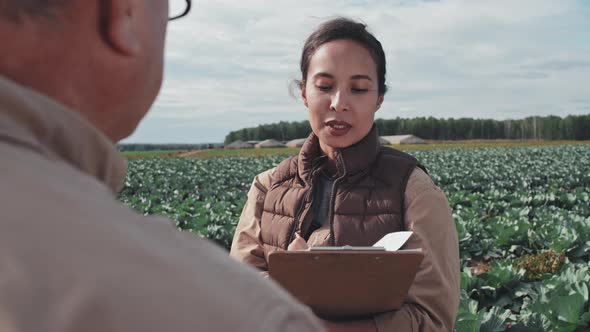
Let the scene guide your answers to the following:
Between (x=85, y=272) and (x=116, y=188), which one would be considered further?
(x=116, y=188)

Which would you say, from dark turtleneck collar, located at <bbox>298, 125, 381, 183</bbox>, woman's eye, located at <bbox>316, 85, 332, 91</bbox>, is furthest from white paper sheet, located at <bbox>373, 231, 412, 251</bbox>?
woman's eye, located at <bbox>316, 85, 332, 91</bbox>

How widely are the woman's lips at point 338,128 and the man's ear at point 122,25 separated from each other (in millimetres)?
1770

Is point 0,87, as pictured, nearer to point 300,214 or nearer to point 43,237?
point 43,237

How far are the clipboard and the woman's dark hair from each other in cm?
106

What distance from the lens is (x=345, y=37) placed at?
2.61 metres

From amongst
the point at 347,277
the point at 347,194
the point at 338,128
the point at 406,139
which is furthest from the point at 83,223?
the point at 406,139

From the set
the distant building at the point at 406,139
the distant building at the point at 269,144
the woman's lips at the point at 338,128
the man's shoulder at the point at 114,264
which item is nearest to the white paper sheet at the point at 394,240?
the woman's lips at the point at 338,128

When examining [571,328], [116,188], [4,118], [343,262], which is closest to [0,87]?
[4,118]

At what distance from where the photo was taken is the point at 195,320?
1.96ft

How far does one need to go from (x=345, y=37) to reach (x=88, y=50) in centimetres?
193

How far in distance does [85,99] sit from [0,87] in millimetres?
155

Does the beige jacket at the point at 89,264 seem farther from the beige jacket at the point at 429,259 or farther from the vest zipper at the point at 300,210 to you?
the vest zipper at the point at 300,210

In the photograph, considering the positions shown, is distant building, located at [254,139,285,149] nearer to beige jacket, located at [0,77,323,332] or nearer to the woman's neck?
the woman's neck

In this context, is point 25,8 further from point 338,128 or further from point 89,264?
point 338,128
